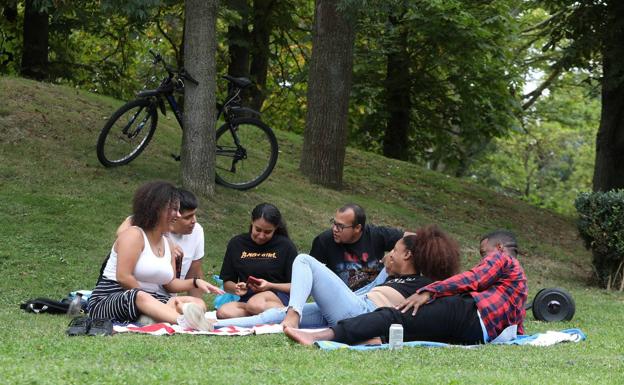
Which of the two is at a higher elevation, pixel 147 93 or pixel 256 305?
pixel 147 93

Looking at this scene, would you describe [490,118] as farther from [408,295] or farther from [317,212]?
[408,295]

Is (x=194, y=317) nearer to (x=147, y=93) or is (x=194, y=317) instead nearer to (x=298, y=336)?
(x=298, y=336)

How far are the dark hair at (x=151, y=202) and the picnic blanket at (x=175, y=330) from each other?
83cm

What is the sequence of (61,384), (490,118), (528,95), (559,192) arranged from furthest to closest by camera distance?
(559,192) → (528,95) → (490,118) → (61,384)

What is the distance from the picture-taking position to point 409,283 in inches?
303

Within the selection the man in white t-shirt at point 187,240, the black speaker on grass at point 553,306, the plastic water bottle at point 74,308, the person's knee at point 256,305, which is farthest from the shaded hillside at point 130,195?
the black speaker on grass at point 553,306

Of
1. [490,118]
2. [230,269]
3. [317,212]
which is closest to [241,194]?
[317,212]

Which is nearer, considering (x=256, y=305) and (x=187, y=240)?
(x=256, y=305)

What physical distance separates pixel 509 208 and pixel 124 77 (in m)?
10.0

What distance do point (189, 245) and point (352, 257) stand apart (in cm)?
145

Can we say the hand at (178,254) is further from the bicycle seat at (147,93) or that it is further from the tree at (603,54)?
the tree at (603,54)

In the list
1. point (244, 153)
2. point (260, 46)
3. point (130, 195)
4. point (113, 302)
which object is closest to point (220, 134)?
point (244, 153)

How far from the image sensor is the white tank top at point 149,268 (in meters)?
7.94

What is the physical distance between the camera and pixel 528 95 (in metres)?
29.8
